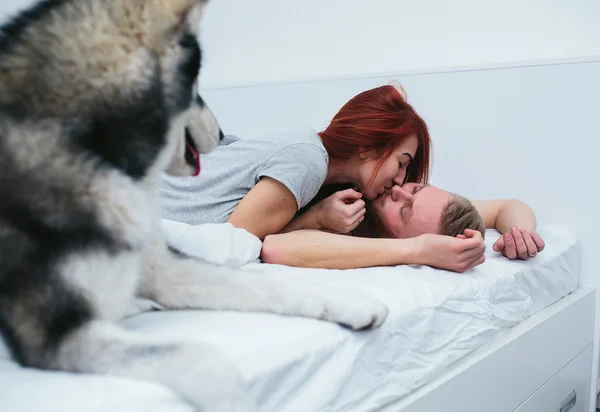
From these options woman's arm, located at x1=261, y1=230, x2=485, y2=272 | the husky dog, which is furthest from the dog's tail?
woman's arm, located at x1=261, y1=230, x2=485, y2=272

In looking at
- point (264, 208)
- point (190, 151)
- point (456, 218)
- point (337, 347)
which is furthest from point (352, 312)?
point (456, 218)

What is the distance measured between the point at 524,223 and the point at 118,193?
1.35 meters

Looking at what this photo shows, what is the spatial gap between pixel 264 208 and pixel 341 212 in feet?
0.66

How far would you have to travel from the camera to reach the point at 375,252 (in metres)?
1.22

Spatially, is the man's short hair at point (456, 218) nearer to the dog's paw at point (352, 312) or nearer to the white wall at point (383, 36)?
the dog's paw at point (352, 312)

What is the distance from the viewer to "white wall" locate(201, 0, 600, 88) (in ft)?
6.50

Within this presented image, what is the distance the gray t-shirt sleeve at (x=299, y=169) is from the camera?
1370 mm

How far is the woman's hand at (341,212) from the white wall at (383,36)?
32.5 inches

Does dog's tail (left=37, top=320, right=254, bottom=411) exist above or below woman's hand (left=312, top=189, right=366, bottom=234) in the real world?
above

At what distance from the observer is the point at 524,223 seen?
5.57 feet

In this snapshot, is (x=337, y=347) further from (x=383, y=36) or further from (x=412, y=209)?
(x=383, y=36)

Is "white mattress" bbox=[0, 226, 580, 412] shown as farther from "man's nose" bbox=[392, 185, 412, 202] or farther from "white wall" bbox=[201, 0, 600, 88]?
"white wall" bbox=[201, 0, 600, 88]

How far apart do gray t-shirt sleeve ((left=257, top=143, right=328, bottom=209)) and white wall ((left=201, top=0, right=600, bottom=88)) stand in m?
0.88

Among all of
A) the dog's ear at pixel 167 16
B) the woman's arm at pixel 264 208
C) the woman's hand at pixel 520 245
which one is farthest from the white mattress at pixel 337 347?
the dog's ear at pixel 167 16
